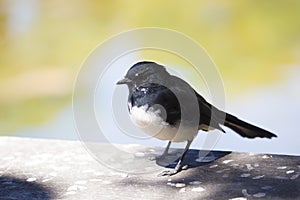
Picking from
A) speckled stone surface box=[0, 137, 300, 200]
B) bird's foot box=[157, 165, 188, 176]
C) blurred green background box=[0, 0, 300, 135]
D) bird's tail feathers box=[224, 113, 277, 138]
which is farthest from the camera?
blurred green background box=[0, 0, 300, 135]

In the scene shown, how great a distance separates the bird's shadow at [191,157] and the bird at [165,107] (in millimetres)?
31

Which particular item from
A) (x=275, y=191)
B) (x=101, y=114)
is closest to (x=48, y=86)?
(x=101, y=114)

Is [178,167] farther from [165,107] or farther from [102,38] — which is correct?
[102,38]

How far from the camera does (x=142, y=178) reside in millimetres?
1419

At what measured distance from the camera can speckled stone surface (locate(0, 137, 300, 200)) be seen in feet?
4.30

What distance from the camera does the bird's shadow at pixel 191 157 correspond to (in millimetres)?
1528

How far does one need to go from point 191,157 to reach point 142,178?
207 mm

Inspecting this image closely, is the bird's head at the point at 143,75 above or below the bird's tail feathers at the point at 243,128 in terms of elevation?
above

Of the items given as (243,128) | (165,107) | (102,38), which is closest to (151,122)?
(165,107)

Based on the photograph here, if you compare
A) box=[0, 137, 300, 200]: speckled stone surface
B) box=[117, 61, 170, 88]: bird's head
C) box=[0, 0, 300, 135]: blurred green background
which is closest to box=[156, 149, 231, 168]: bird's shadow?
box=[0, 137, 300, 200]: speckled stone surface

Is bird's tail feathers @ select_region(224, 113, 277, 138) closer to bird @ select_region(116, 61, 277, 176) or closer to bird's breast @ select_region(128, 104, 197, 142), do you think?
bird @ select_region(116, 61, 277, 176)

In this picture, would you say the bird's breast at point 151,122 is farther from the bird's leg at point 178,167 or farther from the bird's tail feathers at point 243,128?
the bird's tail feathers at point 243,128

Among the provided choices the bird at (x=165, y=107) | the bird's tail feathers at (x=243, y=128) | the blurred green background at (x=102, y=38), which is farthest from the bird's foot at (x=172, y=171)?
the blurred green background at (x=102, y=38)

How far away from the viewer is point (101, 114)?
6.37 feet
